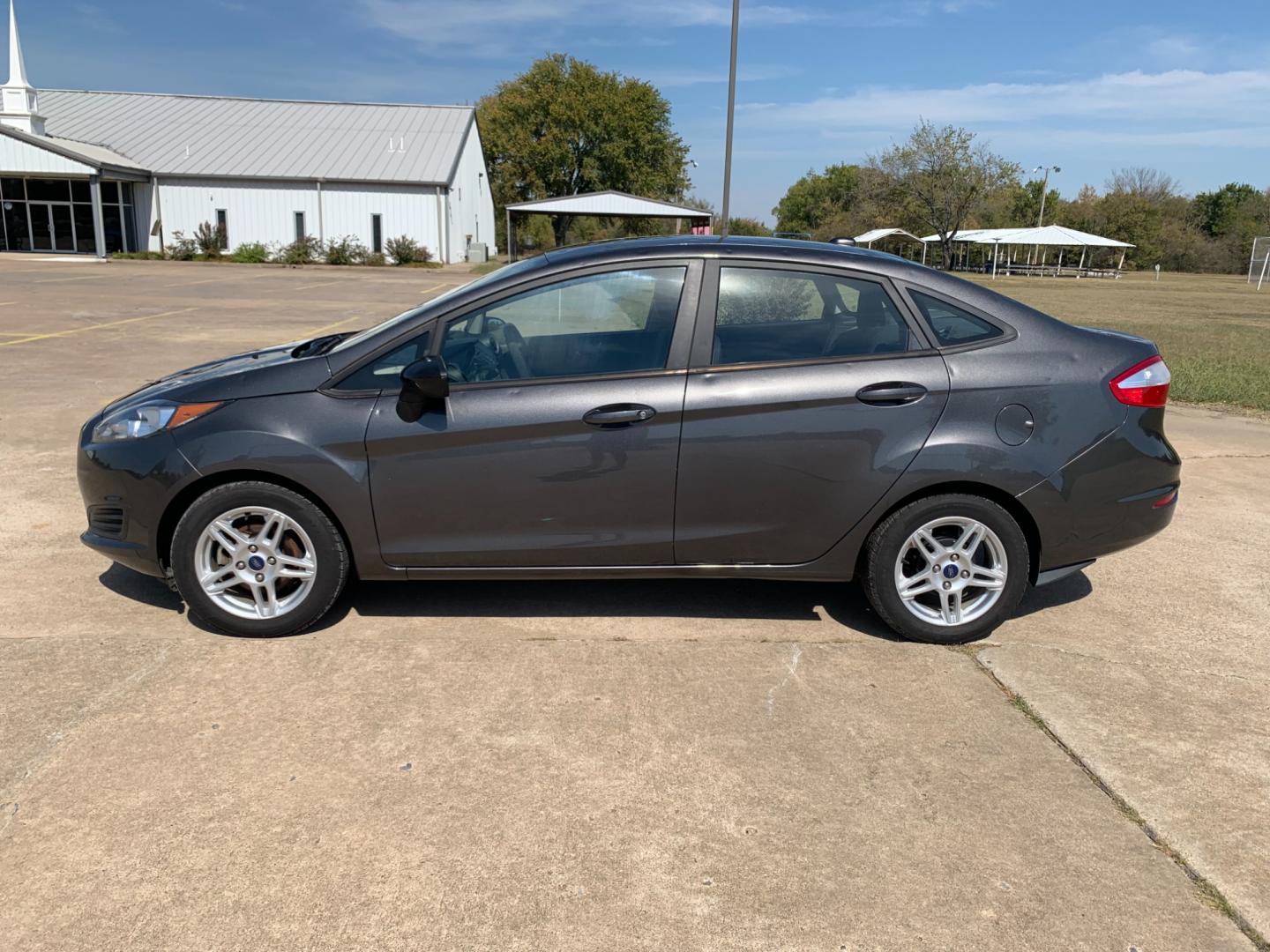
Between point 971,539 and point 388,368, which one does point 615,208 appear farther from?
point 971,539

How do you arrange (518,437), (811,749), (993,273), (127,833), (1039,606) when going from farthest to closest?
(993,273)
(1039,606)
(518,437)
(811,749)
(127,833)

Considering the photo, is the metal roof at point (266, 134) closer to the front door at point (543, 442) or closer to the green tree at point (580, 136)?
the green tree at point (580, 136)

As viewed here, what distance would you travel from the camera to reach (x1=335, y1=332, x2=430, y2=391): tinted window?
13.7 ft

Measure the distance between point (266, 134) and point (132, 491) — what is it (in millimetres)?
48622

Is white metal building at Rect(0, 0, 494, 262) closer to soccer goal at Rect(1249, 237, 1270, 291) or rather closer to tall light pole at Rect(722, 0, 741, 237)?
tall light pole at Rect(722, 0, 741, 237)

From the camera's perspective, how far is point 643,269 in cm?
429

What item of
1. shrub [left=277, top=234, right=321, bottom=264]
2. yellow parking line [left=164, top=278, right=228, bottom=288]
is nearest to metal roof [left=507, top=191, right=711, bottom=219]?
yellow parking line [left=164, top=278, right=228, bottom=288]

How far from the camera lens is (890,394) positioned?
415 cm

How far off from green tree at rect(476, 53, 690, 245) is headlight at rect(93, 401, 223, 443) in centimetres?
6155

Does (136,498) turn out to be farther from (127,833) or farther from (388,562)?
(127,833)

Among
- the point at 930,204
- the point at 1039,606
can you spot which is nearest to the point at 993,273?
the point at 930,204

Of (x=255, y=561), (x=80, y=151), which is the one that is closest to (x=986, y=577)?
(x=255, y=561)

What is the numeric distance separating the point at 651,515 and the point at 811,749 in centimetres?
120

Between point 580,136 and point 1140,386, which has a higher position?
point 580,136
